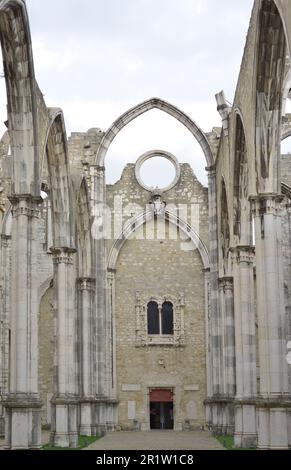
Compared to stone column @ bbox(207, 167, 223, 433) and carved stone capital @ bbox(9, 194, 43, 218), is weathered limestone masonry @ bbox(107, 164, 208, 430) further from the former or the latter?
carved stone capital @ bbox(9, 194, 43, 218)

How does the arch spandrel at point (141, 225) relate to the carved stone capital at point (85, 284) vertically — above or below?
above

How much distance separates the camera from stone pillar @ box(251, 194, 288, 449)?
45.0 feet

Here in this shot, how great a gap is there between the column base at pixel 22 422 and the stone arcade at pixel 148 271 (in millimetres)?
26

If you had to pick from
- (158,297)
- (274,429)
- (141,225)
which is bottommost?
(274,429)

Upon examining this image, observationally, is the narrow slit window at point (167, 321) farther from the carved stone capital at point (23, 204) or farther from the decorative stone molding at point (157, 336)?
the carved stone capital at point (23, 204)

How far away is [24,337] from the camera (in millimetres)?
14484

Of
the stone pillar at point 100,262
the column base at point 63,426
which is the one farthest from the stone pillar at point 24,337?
the stone pillar at point 100,262

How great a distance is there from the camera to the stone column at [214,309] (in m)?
26.0

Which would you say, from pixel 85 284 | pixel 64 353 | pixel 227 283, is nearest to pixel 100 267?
pixel 85 284

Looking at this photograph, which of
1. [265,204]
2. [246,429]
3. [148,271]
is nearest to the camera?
[265,204]

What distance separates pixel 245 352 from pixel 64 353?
4.30m

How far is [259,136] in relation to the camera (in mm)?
15203

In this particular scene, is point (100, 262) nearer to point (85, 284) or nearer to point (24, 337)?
point (85, 284)

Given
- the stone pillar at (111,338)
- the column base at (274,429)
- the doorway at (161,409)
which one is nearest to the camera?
the column base at (274,429)
